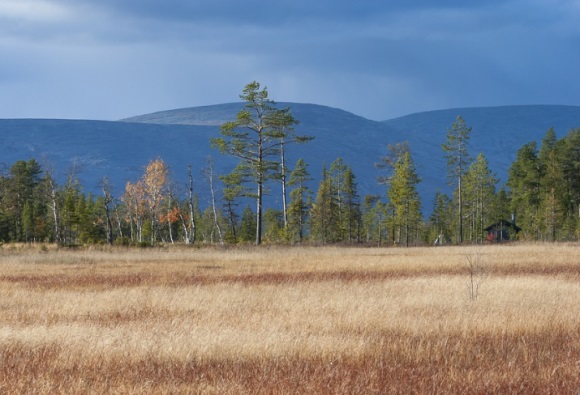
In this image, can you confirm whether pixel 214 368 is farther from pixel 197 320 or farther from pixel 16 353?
pixel 197 320

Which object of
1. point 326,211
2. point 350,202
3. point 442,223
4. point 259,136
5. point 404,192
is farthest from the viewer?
point 442,223

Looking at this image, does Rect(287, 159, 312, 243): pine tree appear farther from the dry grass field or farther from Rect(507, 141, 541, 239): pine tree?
the dry grass field

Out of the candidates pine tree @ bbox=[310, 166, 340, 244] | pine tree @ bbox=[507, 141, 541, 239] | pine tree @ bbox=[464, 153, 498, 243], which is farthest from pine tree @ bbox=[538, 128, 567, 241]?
pine tree @ bbox=[310, 166, 340, 244]

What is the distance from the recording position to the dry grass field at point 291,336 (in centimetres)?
797

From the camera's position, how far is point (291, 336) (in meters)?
10.8

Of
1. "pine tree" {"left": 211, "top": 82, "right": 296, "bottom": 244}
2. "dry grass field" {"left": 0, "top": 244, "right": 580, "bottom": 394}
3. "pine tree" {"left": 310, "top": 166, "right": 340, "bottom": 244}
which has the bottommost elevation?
"dry grass field" {"left": 0, "top": 244, "right": 580, "bottom": 394}

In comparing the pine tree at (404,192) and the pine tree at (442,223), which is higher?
the pine tree at (404,192)

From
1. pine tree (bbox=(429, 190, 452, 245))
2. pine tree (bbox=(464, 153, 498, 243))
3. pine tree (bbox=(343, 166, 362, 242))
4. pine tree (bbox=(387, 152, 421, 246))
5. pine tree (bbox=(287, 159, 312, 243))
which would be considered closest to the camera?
pine tree (bbox=(387, 152, 421, 246))

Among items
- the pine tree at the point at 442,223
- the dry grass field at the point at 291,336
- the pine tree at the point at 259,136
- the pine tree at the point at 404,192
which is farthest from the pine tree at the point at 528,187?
the dry grass field at the point at 291,336

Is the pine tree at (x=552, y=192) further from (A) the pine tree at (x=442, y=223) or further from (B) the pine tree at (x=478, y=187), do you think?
(A) the pine tree at (x=442, y=223)

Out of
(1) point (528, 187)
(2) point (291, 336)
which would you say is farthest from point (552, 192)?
(2) point (291, 336)

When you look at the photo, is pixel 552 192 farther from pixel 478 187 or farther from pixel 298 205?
pixel 298 205

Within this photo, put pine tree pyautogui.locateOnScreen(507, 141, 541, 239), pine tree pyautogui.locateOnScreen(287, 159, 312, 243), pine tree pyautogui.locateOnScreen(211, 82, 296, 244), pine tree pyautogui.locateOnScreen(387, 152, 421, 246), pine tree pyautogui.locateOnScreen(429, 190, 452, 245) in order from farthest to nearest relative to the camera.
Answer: pine tree pyautogui.locateOnScreen(429, 190, 452, 245)
pine tree pyautogui.locateOnScreen(507, 141, 541, 239)
pine tree pyautogui.locateOnScreen(287, 159, 312, 243)
pine tree pyautogui.locateOnScreen(387, 152, 421, 246)
pine tree pyautogui.locateOnScreen(211, 82, 296, 244)

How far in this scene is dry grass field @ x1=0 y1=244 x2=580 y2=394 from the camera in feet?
26.1
